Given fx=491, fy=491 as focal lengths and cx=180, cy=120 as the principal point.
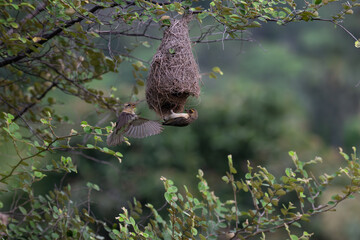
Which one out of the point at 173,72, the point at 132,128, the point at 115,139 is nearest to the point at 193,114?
the point at 173,72

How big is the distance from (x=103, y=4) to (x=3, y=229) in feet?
4.66

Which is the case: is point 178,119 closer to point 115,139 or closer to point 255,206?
point 115,139

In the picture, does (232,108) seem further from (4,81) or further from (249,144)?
(4,81)

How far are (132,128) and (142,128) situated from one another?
0.22 ft

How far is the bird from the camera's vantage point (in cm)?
310

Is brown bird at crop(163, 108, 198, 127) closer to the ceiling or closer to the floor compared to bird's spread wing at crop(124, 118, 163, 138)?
closer to the ceiling

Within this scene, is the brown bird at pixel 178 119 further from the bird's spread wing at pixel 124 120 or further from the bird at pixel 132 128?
the bird's spread wing at pixel 124 120

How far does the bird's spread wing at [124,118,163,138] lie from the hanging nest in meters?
0.11

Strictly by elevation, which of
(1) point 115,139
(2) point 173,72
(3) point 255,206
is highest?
(2) point 173,72

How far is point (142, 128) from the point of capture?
314 centimetres

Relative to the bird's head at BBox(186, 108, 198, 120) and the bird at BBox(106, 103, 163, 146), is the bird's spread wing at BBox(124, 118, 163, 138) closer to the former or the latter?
the bird at BBox(106, 103, 163, 146)

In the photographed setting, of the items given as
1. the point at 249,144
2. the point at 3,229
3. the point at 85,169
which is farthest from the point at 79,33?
the point at 249,144

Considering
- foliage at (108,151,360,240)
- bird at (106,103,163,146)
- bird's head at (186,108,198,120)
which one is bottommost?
foliage at (108,151,360,240)

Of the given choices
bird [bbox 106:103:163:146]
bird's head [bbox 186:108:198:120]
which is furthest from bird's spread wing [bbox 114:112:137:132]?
bird's head [bbox 186:108:198:120]
